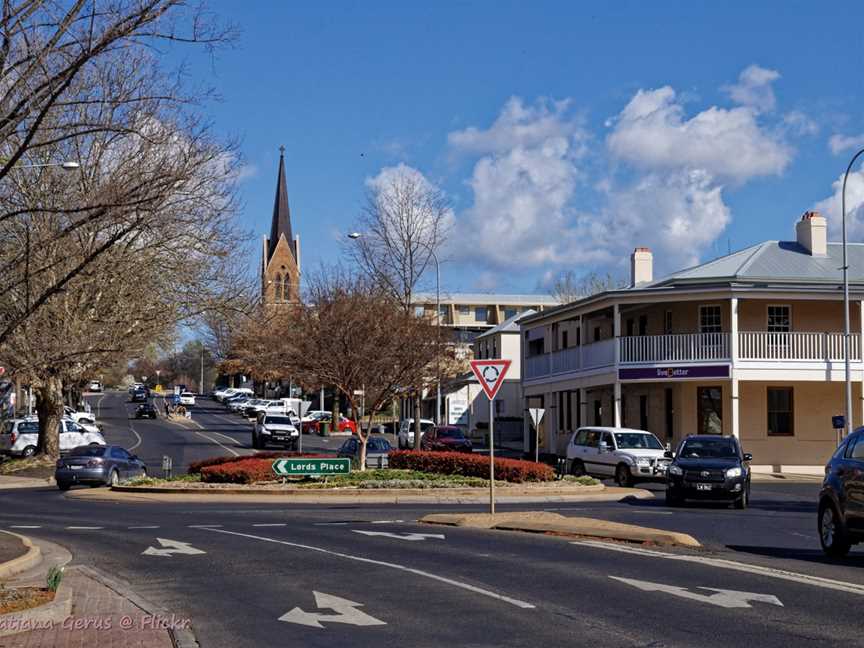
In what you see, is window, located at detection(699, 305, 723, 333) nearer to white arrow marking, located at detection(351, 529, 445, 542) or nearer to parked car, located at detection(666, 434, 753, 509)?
parked car, located at detection(666, 434, 753, 509)

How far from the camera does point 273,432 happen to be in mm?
55688

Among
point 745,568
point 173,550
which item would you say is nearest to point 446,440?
point 173,550

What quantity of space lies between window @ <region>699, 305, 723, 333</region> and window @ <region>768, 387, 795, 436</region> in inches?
122

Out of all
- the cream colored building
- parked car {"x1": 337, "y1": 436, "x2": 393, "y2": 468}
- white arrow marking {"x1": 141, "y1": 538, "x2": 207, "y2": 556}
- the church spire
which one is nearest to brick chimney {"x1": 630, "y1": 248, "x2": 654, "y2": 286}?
the cream colored building

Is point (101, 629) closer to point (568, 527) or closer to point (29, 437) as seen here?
point (568, 527)

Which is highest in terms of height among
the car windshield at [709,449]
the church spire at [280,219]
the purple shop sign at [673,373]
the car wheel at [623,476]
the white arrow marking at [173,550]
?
the church spire at [280,219]

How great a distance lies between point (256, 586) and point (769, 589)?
565 centimetres

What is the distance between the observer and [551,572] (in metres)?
13.9

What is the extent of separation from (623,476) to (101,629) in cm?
2535

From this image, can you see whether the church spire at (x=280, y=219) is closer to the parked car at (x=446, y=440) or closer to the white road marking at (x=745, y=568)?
the parked car at (x=446, y=440)

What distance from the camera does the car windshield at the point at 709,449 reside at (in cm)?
2767

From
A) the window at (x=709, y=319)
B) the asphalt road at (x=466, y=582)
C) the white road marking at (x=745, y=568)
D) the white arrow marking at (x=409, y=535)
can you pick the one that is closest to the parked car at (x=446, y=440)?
the window at (x=709, y=319)

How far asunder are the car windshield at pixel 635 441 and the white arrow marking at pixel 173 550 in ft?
62.4

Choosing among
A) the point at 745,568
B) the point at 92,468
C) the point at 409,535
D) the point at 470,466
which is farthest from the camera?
the point at 92,468
